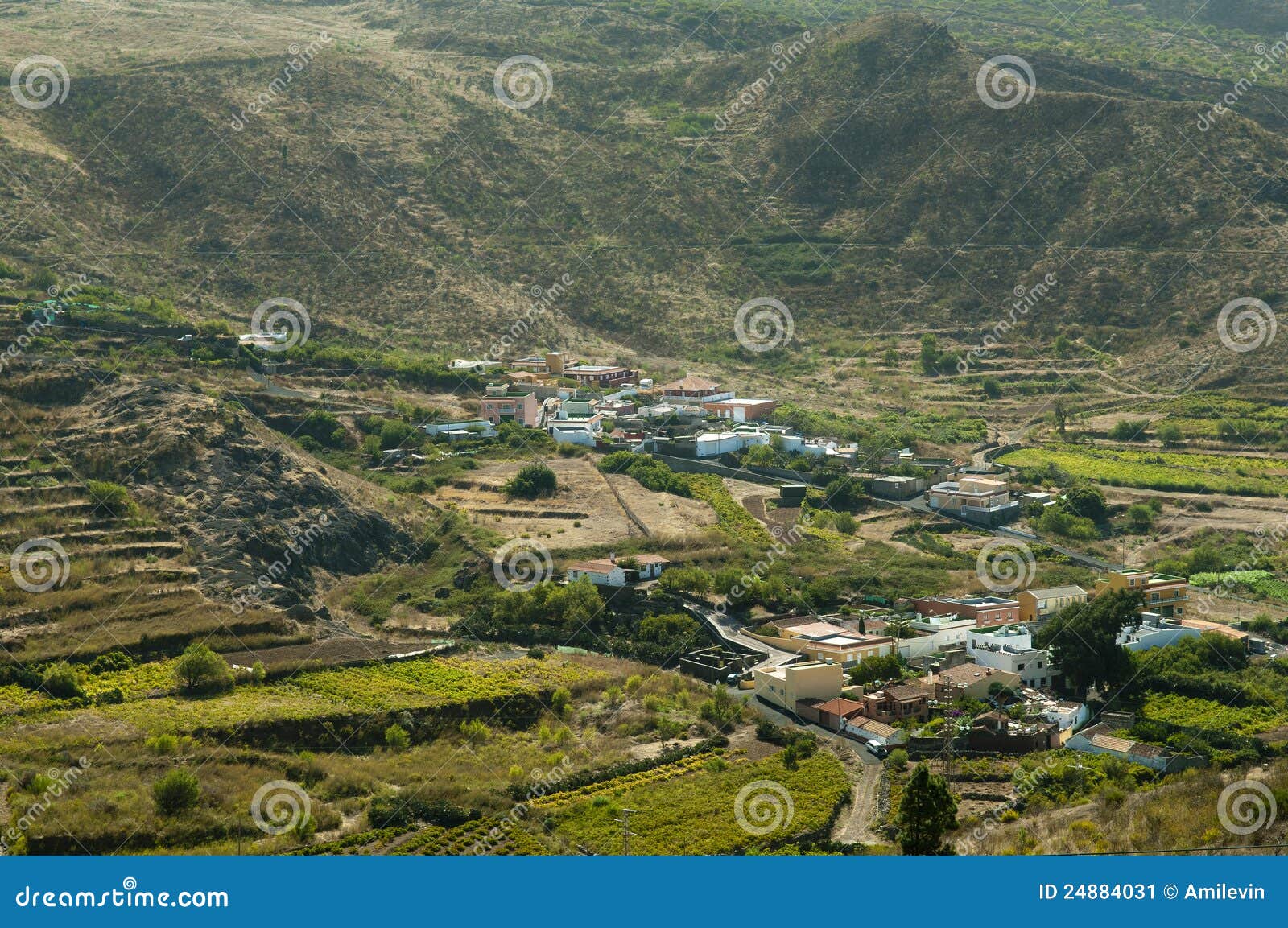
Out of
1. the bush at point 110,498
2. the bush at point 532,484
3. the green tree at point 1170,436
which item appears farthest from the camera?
the green tree at point 1170,436

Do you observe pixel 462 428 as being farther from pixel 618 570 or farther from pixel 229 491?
pixel 618 570

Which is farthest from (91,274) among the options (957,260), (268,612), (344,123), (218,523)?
(957,260)

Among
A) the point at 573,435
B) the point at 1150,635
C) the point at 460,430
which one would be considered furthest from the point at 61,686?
the point at 573,435

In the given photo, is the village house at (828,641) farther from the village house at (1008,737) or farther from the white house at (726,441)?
the white house at (726,441)

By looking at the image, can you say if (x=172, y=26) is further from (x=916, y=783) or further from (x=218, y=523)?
(x=916, y=783)

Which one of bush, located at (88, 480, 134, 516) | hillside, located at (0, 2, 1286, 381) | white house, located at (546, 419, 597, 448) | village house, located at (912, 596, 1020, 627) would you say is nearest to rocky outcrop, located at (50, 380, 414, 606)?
bush, located at (88, 480, 134, 516)

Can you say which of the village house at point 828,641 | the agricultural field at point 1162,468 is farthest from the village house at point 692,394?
the village house at point 828,641
